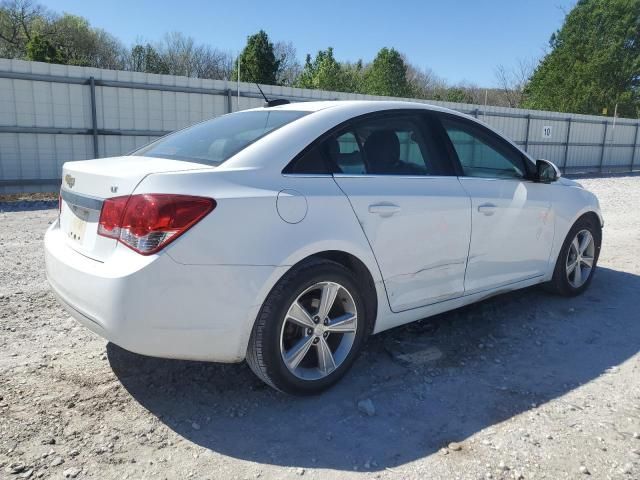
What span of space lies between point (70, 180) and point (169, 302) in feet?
3.53

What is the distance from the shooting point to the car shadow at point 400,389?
2555mm

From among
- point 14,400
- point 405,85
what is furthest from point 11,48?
point 14,400

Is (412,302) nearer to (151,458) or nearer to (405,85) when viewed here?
(151,458)

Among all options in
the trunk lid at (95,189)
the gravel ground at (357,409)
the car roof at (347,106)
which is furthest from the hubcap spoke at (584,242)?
the trunk lid at (95,189)

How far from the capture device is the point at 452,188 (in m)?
3.48

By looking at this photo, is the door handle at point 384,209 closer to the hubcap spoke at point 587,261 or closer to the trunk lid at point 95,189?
the trunk lid at point 95,189

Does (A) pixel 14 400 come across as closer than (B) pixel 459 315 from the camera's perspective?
Yes

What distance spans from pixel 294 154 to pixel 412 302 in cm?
120

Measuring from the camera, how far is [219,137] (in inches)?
124

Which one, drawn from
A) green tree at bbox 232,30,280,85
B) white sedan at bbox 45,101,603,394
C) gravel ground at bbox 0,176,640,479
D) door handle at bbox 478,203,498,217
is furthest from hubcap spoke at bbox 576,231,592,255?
green tree at bbox 232,30,280,85

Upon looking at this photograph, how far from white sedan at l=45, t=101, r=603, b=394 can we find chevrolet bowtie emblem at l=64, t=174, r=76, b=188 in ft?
0.08

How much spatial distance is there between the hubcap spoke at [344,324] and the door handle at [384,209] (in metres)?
0.60

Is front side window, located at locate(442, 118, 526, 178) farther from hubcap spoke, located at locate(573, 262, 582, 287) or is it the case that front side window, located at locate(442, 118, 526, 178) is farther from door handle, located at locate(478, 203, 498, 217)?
hubcap spoke, located at locate(573, 262, 582, 287)

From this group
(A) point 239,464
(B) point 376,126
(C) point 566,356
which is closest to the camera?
(A) point 239,464
